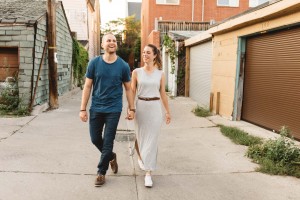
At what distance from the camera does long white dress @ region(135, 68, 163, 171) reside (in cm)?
436

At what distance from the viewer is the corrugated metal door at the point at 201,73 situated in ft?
41.0

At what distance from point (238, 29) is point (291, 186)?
18.5ft

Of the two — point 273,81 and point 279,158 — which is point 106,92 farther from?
point 273,81

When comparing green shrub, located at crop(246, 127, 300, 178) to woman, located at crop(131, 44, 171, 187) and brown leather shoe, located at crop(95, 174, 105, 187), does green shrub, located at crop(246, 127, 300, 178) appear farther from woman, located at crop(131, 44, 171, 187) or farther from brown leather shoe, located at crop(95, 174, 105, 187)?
brown leather shoe, located at crop(95, 174, 105, 187)

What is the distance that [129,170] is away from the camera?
4.92 m

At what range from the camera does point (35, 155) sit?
5.59 m

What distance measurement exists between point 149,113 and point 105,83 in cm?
72

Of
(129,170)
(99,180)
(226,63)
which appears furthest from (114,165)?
(226,63)

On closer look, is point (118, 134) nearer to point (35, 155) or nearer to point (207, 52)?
point (35, 155)

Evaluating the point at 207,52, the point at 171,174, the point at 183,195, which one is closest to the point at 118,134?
the point at 171,174

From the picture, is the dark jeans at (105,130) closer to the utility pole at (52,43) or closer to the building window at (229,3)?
the utility pole at (52,43)

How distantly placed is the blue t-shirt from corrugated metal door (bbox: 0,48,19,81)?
23.8 feet

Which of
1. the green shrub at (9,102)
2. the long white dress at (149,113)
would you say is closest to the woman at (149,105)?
the long white dress at (149,113)

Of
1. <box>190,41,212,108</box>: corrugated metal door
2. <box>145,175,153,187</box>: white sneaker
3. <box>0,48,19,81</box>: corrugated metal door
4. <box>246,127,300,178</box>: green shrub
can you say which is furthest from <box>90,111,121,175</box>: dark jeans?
<box>190,41,212,108</box>: corrugated metal door
